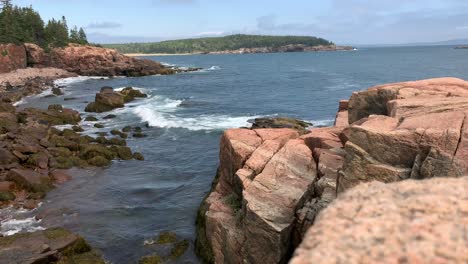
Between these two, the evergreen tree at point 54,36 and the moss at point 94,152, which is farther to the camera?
the evergreen tree at point 54,36

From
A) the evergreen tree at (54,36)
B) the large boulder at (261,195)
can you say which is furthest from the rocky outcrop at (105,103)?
the evergreen tree at (54,36)

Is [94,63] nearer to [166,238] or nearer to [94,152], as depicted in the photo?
[94,152]

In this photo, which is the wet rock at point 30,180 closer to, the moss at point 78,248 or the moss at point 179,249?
the moss at point 78,248

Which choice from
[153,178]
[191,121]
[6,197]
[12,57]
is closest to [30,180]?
[6,197]

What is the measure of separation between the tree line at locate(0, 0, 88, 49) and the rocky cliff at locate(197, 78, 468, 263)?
361 feet

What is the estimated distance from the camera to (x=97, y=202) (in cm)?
2719

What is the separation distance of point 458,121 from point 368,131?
108 inches

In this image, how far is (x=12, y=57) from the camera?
107 metres

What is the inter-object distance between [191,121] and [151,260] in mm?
36454

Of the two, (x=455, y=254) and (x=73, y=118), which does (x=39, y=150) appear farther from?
(x=455, y=254)

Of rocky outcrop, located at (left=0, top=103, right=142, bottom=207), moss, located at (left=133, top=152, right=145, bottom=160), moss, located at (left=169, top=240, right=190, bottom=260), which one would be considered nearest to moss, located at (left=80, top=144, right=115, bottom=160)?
rocky outcrop, located at (left=0, top=103, right=142, bottom=207)

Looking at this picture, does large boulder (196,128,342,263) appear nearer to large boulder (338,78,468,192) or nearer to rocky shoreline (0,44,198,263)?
large boulder (338,78,468,192)

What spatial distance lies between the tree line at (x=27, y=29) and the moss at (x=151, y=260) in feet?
355

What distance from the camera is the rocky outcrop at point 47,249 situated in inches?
714
